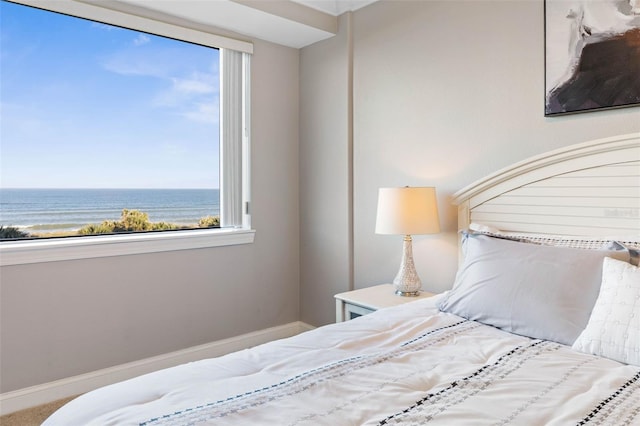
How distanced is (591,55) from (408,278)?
1367mm

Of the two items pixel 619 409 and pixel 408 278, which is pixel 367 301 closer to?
pixel 408 278

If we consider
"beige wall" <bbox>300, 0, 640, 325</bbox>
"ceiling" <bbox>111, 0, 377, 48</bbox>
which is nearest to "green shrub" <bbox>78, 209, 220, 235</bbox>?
"beige wall" <bbox>300, 0, 640, 325</bbox>

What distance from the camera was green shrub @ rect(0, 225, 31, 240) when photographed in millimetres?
2490

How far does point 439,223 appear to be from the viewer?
8.43 feet

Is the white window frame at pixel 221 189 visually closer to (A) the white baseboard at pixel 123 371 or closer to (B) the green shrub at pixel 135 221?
(B) the green shrub at pixel 135 221

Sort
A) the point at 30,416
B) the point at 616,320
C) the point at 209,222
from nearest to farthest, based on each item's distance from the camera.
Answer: the point at 616,320
the point at 30,416
the point at 209,222

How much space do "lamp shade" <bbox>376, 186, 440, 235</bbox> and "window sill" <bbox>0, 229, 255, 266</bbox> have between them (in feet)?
4.00

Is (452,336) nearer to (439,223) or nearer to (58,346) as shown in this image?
(439,223)

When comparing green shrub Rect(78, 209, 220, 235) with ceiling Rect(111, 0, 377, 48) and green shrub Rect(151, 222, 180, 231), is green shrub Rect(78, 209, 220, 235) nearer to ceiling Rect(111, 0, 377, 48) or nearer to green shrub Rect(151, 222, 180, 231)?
green shrub Rect(151, 222, 180, 231)

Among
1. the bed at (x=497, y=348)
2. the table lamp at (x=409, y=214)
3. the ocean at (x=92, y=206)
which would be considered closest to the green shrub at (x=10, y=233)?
the ocean at (x=92, y=206)

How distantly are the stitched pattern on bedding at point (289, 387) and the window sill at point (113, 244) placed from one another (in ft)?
5.97

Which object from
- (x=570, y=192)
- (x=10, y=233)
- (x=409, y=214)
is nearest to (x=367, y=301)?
(x=409, y=214)

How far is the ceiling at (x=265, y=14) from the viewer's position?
2.75 meters

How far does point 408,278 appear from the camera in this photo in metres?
2.54
